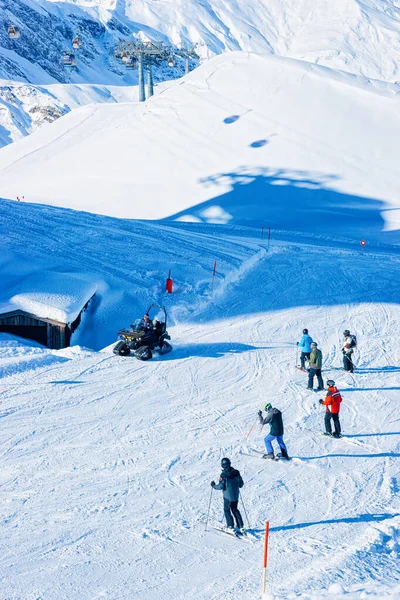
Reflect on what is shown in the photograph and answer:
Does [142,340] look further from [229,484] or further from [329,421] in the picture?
[229,484]

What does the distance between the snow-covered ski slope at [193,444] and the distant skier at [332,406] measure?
284 millimetres

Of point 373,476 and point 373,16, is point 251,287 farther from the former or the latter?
point 373,16

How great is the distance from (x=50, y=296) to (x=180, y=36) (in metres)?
181

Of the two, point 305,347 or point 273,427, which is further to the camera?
point 305,347

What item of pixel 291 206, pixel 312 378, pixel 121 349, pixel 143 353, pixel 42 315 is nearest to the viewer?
pixel 312 378

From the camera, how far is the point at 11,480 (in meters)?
11.8

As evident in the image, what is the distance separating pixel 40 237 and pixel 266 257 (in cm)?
919

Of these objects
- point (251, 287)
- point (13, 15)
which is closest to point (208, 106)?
point (251, 287)

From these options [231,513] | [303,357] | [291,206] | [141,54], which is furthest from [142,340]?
[141,54]

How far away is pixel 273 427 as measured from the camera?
40.3 feet

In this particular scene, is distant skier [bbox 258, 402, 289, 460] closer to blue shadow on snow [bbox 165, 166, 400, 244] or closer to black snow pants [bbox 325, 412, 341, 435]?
black snow pants [bbox 325, 412, 341, 435]

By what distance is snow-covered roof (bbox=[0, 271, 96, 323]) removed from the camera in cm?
2081

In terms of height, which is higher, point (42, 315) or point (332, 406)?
point (42, 315)

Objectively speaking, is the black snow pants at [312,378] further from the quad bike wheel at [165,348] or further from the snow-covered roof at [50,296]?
the snow-covered roof at [50,296]
